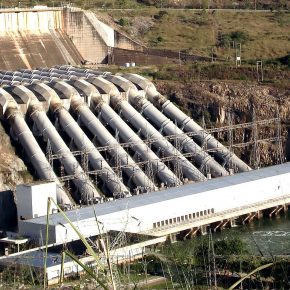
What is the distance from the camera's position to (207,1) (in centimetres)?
6731

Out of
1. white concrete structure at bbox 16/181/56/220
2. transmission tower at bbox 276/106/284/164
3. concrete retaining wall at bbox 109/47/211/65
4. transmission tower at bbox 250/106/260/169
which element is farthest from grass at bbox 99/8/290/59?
white concrete structure at bbox 16/181/56/220

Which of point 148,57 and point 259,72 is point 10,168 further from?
point 148,57

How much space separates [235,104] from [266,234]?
1273 centimetres

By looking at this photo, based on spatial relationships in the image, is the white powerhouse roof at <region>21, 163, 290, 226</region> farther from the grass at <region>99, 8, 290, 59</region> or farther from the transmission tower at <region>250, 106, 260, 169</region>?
the grass at <region>99, 8, 290, 59</region>

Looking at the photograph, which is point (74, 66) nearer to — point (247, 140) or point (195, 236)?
point (247, 140)

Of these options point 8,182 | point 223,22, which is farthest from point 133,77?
point 223,22

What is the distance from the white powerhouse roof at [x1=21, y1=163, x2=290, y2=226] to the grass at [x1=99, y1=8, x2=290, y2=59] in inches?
662

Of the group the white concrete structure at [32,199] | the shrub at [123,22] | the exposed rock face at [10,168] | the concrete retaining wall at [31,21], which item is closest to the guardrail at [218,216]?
the white concrete structure at [32,199]

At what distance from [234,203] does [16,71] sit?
51.9 feet

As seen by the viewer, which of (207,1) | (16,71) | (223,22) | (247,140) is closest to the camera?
(247,140)

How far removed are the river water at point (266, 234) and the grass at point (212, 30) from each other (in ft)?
64.6

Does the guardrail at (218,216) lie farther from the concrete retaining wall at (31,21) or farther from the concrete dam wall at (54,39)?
the concrete retaining wall at (31,21)

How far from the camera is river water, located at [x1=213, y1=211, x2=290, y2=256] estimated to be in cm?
2662

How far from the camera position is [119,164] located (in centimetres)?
3484
